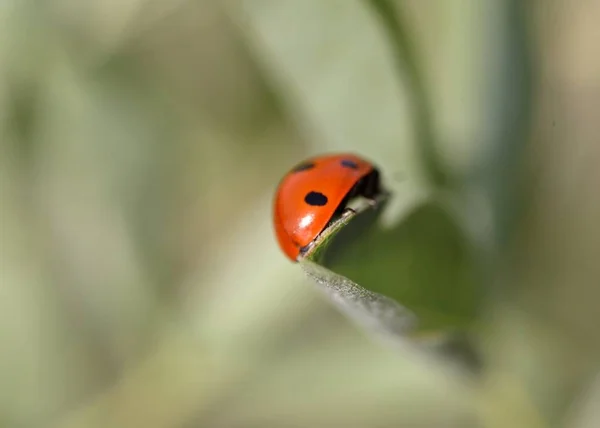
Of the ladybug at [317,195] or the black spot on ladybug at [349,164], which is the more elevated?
the black spot on ladybug at [349,164]

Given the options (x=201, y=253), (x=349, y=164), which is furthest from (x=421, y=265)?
(x=201, y=253)

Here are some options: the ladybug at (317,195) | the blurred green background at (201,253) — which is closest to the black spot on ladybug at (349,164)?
the ladybug at (317,195)

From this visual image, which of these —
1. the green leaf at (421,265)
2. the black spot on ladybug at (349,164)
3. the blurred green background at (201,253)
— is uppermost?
the blurred green background at (201,253)

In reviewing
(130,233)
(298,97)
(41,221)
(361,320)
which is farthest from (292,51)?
(41,221)

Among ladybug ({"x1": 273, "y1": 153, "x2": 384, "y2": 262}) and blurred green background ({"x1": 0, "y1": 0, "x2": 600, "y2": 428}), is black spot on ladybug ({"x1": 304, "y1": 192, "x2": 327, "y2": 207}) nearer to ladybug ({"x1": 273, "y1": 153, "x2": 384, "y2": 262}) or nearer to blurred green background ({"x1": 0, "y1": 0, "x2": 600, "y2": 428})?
ladybug ({"x1": 273, "y1": 153, "x2": 384, "y2": 262})

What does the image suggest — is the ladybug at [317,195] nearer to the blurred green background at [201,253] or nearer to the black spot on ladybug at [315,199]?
the black spot on ladybug at [315,199]

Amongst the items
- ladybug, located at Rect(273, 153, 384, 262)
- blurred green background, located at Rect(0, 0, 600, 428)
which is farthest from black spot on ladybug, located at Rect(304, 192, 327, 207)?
blurred green background, located at Rect(0, 0, 600, 428)

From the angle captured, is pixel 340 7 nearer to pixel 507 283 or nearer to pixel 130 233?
pixel 507 283

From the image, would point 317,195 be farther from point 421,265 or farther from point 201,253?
point 201,253
